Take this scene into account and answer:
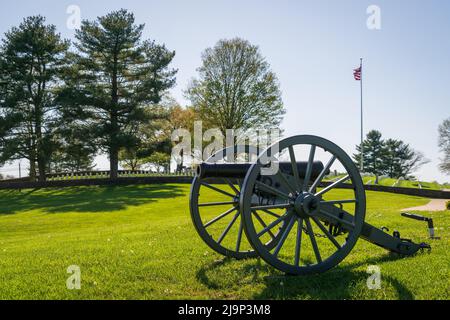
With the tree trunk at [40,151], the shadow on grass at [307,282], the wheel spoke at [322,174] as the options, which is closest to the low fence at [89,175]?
the tree trunk at [40,151]

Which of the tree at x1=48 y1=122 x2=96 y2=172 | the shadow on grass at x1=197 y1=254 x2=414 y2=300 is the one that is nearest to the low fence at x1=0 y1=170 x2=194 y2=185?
the tree at x1=48 y1=122 x2=96 y2=172

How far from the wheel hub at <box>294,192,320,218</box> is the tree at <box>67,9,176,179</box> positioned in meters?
29.1

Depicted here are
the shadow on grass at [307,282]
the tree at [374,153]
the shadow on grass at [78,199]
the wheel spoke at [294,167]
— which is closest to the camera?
the shadow on grass at [307,282]

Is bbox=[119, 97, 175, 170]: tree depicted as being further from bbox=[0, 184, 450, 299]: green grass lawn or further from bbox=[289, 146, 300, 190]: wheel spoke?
bbox=[289, 146, 300, 190]: wheel spoke

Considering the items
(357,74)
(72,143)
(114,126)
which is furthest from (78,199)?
(357,74)

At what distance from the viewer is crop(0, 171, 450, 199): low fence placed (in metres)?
30.3

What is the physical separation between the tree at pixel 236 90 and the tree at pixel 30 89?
12.8 meters

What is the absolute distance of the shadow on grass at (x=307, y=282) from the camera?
4.88 meters

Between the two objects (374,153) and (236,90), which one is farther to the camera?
(374,153)

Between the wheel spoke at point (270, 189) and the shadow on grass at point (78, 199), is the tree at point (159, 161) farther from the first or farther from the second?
the wheel spoke at point (270, 189)

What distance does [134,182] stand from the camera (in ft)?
115

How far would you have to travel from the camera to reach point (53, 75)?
1414 inches

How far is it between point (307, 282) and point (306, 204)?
3.30ft

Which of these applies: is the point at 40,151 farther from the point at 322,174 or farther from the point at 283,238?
the point at 283,238
